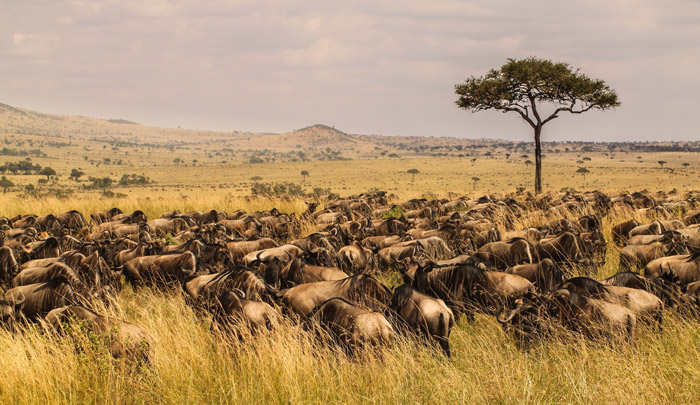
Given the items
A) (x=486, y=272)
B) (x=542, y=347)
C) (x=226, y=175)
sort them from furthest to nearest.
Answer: (x=226, y=175) → (x=486, y=272) → (x=542, y=347)

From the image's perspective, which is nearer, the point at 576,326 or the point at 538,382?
the point at 538,382

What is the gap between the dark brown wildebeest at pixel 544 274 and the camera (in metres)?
7.56

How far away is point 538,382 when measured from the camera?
5125 mm

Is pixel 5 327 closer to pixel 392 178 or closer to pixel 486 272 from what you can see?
pixel 486 272

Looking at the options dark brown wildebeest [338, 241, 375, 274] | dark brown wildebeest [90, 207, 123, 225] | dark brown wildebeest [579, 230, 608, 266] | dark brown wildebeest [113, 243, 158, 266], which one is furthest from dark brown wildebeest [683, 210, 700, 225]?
dark brown wildebeest [90, 207, 123, 225]

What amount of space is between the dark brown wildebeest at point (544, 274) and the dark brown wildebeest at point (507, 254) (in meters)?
1.25

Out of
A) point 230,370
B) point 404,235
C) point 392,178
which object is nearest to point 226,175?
point 392,178

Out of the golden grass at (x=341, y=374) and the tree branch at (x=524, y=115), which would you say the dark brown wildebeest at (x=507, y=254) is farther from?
the tree branch at (x=524, y=115)

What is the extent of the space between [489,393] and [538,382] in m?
0.63

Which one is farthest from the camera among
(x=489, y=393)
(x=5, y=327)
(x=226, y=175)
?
(x=226, y=175)

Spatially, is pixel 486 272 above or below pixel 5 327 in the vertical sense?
above

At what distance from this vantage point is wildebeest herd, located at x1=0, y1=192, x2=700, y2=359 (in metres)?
5.98

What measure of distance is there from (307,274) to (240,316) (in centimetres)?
218

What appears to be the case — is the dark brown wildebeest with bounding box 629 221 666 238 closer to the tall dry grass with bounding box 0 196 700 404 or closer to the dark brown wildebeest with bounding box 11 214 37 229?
the tall dry grass with bounding box 0 196 700 404
